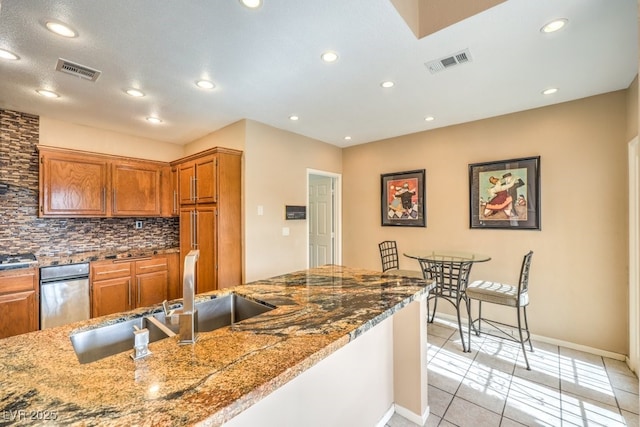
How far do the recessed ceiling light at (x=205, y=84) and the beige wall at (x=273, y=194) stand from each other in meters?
0.88

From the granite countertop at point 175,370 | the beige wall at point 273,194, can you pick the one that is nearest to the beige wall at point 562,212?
the beige wall at point 273,194

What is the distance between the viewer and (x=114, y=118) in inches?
134

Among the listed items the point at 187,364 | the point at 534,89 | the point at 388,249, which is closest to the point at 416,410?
the point at 187,364

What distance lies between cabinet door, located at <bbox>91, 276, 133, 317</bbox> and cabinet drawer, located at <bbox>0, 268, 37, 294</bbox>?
1.68ft

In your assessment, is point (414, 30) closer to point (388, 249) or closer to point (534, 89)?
point (534, 89)

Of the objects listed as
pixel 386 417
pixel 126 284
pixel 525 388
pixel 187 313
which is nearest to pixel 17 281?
pixel 126 284

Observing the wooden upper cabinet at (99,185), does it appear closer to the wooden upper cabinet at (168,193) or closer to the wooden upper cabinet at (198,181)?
the wooden upper cabinet at (168,193)

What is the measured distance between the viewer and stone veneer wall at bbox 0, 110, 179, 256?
3160 millimetres

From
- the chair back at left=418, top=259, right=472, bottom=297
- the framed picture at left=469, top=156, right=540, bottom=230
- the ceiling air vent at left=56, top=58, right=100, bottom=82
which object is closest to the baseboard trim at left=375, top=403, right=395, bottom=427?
the chair back at left=418, top=259, right=472, bottom=297

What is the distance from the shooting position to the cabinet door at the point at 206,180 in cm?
328

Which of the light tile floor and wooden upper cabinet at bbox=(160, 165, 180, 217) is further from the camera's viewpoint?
wooden upper cabinet at bbox=(160, 165, 180, 217)

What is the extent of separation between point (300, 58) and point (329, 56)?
0.73 feet

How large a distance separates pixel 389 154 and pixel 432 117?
1.02m

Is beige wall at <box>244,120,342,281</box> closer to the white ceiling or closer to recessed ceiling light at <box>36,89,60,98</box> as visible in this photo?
the white ceiling
